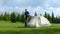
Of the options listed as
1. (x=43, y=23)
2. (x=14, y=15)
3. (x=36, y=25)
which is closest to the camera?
(x=36, y=25)

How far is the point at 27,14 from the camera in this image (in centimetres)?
2556

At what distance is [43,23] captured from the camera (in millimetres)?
28688

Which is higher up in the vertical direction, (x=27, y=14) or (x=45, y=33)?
(x=27, y=14)

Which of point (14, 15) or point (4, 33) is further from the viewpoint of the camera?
point (14, 15)

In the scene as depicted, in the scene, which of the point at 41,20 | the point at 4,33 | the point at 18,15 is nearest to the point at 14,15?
the point at 18,15

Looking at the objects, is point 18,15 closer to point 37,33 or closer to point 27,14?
point 27,14

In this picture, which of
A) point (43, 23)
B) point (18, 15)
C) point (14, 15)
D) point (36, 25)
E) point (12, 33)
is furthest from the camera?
point (18, 15)

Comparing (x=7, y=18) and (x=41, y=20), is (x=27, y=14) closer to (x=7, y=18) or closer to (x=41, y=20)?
(x=41, y=20)

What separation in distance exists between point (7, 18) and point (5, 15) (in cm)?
544

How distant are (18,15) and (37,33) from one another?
2703 inches

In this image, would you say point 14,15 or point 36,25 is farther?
point 14,15

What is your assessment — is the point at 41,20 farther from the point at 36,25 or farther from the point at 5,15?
the point at 5,15

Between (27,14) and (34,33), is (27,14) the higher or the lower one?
the higher one

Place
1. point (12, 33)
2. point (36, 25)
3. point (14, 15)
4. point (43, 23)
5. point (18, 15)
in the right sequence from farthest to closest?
point (18, 15) < point (14, 15) < point (43, 23) < point (36, 25) < point (12, 33)
